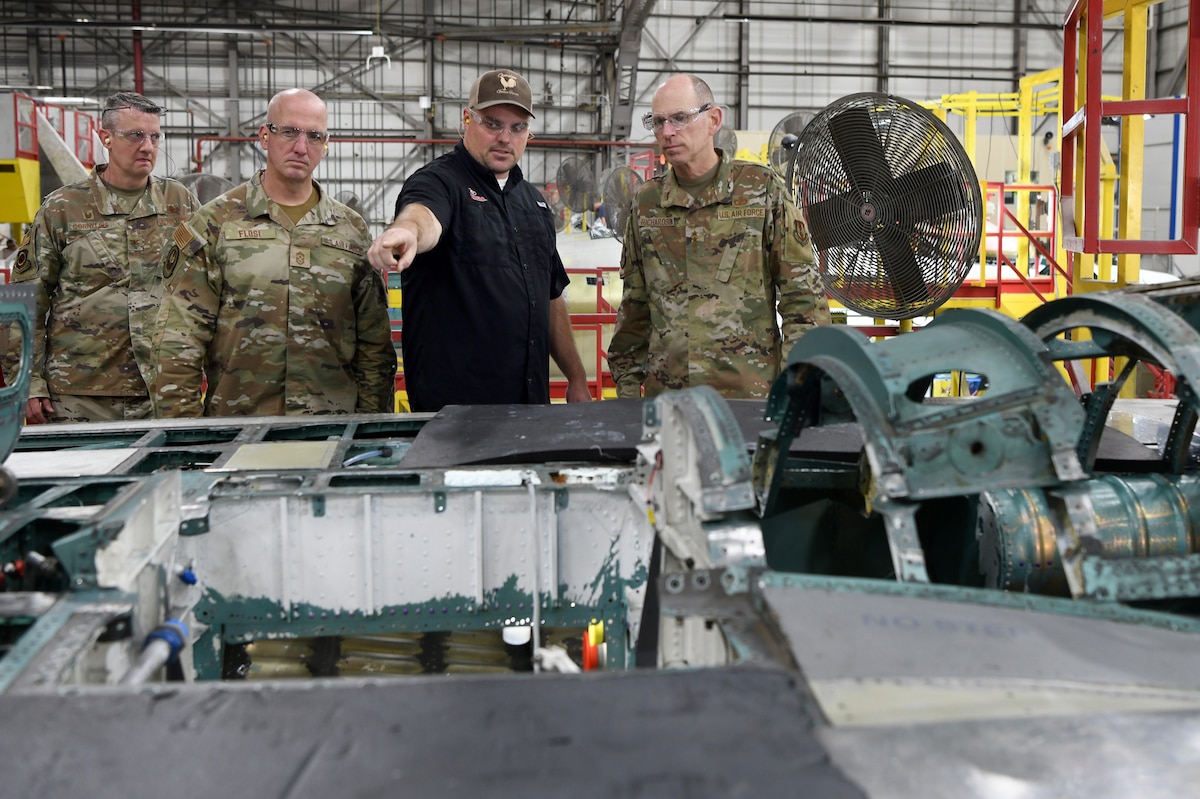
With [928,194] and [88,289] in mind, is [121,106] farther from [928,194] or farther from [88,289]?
[928,194]

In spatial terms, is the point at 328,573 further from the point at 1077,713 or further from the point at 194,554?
the point at 1077,713

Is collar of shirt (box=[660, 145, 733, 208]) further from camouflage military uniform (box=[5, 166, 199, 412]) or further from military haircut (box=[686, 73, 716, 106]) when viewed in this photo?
camouflage military uniform (box=[5, 166, 199, 412])

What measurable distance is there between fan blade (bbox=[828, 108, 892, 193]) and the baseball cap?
4.58 feet

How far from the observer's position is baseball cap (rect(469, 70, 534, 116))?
3.61 meters

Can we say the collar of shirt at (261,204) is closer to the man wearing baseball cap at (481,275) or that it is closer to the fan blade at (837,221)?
the man wearing baseball cap at (481,275)

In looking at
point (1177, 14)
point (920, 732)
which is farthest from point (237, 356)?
point (1177, 14)

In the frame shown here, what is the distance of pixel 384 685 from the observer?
132cm

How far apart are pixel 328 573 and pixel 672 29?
18.0 metres

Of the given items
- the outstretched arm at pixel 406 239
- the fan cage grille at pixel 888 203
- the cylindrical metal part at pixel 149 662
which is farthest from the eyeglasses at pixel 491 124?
the cylindrical metal part at pixel 149 662

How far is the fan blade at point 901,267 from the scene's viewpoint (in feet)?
14.0

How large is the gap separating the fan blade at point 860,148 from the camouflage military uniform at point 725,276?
57cm

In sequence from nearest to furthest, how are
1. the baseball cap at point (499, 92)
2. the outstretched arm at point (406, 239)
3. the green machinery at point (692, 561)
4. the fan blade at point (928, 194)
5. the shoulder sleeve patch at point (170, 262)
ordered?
the green machinery at point (692, 561)
the outstretched arm at point (406, 239)
the baseball cap at point (499, 92)
the shoulder sleeve patch at point (170, 262)
the fan blade at point (928, 194)

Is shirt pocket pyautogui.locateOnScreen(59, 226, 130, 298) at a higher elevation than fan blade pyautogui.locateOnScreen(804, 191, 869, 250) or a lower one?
lower

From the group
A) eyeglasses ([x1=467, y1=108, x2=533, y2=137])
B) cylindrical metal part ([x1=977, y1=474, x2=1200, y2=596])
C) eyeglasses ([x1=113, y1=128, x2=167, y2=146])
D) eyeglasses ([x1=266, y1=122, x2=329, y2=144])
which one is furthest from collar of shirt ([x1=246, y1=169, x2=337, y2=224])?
cylindrical metal part ([x1=977, y1=474, x2=1200, y2=596])
